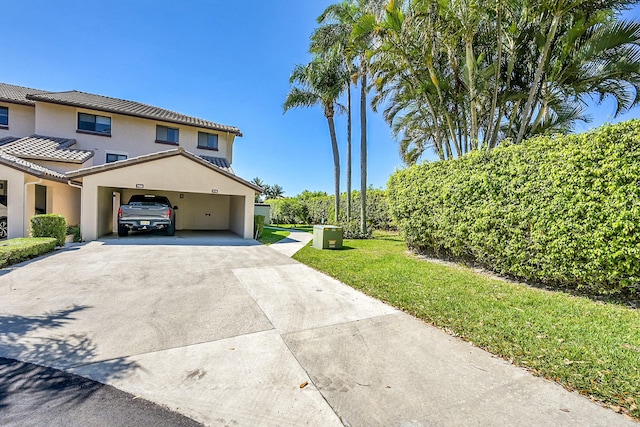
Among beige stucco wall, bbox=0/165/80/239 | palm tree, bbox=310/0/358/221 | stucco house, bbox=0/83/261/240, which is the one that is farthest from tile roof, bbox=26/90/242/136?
palm tree, bbox=310/0/358/221

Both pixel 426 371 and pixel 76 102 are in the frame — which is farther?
pixel 76 102

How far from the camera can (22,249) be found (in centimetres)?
693

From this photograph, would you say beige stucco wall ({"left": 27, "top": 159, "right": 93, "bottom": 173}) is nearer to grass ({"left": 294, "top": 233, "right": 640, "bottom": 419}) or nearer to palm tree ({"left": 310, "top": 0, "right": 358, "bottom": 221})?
palm tree ({"left": 310, "top": 0, "right": 358, "bottom": 221})

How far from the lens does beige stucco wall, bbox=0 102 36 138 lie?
1625 centimetres

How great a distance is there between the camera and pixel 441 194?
8273 millimetres

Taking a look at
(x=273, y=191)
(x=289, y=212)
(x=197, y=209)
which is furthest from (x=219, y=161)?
(x=273, y=191)

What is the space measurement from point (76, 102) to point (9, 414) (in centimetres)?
1963

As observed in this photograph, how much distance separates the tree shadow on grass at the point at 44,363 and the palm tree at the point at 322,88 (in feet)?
48.0

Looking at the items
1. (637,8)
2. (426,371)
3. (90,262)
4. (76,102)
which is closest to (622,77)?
(637,8)

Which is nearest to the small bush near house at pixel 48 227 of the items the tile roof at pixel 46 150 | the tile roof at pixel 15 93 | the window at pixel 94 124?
the tile roof at pixel 46 150

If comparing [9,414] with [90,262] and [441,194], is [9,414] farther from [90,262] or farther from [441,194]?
[441,194]

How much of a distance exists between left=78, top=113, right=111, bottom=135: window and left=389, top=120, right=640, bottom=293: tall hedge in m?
19.3

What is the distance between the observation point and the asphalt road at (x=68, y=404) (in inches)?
82.7

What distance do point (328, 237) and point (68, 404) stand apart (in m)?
8.78
